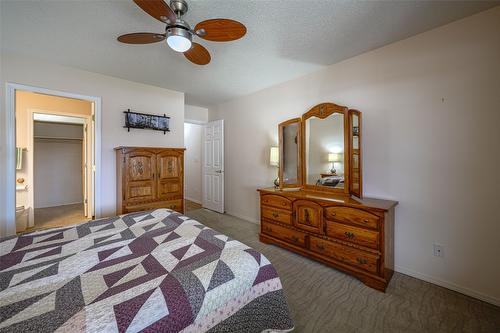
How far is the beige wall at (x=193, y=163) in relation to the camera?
5738mm

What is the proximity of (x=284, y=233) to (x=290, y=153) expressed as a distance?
1.21 metres

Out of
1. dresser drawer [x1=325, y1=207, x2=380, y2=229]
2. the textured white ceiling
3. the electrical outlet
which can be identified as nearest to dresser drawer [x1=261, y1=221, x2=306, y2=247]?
dresser drawer [x1=325, y1=207, x2=380, y2=229]

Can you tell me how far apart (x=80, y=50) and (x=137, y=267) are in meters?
2.75

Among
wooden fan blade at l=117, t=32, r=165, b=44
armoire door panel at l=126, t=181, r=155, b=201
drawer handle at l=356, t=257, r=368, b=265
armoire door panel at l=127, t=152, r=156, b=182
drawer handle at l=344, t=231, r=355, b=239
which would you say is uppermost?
wooden fan blade at l=117, t=32, r=165, b=44

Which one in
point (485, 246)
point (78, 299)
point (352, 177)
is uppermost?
point (352, 177)

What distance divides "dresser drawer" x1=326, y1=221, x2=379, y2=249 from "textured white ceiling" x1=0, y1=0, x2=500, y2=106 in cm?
204

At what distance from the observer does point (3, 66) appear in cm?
245

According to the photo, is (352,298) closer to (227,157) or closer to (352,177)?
(352,177)

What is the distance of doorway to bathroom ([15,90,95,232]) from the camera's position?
3557 millimetres

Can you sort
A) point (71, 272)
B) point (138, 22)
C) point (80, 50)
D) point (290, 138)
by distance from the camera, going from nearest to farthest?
point (71, 272), point (138, 22), point (80, 50), point (290, 138)

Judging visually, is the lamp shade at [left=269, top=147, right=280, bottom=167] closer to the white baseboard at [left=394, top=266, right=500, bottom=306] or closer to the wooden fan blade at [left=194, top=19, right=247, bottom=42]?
the wooden fan blade at [left=194, top=19, right=247, bottom=42]

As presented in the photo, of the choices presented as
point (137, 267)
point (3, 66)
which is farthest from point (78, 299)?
point (3, 66)

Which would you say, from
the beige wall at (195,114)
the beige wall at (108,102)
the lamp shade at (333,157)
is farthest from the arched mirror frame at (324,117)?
the beige wall at (195,114)

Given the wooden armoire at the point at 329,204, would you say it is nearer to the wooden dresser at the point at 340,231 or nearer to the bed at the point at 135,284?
the wooden dresser at the point at 340,231
